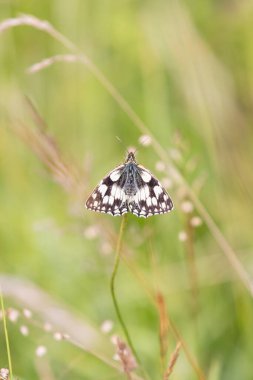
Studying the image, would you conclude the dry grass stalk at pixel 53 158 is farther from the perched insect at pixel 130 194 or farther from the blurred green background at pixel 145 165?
the perched insect at pixel 130 194

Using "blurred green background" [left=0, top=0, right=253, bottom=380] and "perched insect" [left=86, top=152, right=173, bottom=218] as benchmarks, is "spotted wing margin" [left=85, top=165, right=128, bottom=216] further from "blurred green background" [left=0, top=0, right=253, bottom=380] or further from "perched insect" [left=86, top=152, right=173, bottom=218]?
"blurred green background" [left=0, top=0, right=253, bottom=380]

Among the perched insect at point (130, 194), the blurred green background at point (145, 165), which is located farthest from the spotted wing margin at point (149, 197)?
the blurred green background at point (145, 165)

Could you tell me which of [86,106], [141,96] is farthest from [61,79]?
[141,96]

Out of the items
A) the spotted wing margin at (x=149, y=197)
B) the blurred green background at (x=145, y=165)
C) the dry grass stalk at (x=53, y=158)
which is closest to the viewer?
the spotted wing margin at (x=149, y=197)

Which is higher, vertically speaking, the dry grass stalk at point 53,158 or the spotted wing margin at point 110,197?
the dry grass stalk at point 53,158

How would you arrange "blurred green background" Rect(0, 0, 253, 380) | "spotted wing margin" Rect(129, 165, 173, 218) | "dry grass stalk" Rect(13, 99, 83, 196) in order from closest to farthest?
"spotted wing margin" Rect(129, 165, 173, 218) → "dry grass stalk" Rect(13, 99, 83, 196) → "blurred green background" Rect(0, 0, 253, 380)

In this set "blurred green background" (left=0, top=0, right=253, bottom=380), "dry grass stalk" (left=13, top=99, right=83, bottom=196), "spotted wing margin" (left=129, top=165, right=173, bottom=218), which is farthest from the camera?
"blurred green background" (left=0, top=0, right=253, bottom=380)

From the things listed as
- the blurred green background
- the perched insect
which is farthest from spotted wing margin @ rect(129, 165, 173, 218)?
the blurred green background
